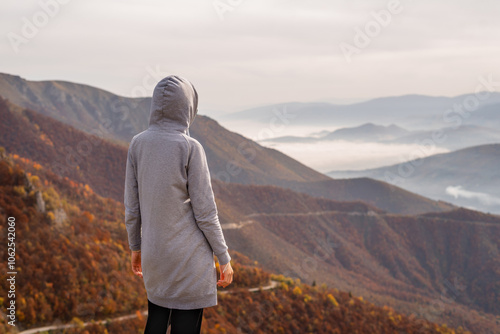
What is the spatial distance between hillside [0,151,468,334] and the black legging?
43.7ft

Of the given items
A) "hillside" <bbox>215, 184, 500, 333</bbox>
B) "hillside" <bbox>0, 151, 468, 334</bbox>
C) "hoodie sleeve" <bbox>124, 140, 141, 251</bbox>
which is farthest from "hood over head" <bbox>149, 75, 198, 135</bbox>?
"hillside" <bbox>215, 184, 500, 333</bbox>

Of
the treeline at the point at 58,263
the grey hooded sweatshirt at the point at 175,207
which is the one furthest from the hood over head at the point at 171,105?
the treeline at the point at 58,263

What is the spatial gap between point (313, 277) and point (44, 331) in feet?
220

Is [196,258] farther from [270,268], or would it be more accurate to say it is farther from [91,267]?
[270,268]

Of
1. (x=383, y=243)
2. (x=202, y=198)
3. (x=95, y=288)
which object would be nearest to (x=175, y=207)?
(x=202, y=198)

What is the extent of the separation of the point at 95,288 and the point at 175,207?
64.6 ft

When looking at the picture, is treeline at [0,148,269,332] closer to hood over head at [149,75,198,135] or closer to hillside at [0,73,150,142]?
hood over head at [149,75,198,135]

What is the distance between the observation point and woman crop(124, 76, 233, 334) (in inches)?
181

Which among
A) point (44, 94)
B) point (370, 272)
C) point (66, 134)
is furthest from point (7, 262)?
point (44, 94)

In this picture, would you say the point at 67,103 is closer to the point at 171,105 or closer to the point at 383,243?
the point at 383,243

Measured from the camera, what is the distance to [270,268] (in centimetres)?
7100

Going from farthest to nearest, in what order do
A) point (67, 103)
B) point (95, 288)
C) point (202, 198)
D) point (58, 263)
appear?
point (67, 103), point (58, 263), point (95, 288), point (202, 198)

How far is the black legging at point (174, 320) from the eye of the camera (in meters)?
4.87

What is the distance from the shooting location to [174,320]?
489cm
